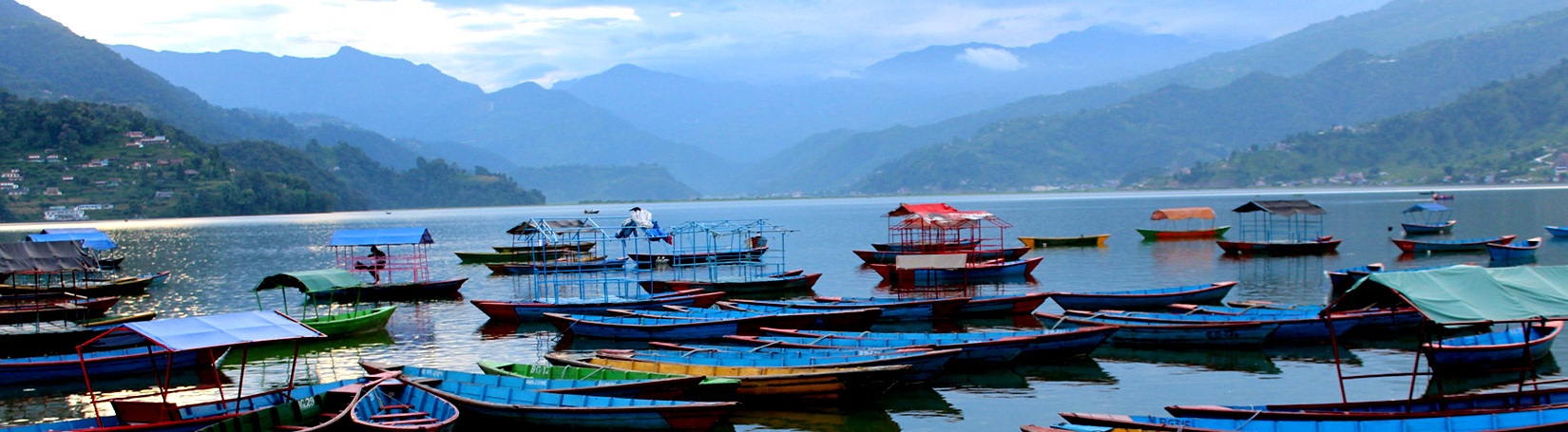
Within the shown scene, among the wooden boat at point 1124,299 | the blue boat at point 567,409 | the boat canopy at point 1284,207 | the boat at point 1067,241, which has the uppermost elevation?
the boat canopy at point 1284,207

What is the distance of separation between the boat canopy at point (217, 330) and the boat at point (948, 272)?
26323mm

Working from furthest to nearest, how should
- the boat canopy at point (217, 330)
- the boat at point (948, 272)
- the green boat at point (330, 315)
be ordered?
the boat at point (948, 272)
the green boat at point (330, 315)
the boat canopy at point (217, 330)

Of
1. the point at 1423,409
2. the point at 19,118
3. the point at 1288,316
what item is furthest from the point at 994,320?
the point at 19,118

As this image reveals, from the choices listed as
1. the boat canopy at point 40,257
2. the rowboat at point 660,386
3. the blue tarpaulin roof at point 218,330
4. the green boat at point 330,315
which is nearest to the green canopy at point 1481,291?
the rowboat at point 660,386

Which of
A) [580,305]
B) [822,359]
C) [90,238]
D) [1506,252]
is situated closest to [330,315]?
[580,305]

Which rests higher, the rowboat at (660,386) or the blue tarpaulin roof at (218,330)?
the blue tarpaulin roof at (218,330)

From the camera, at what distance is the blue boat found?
1719 centimetres

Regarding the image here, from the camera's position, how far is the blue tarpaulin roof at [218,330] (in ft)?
55.2

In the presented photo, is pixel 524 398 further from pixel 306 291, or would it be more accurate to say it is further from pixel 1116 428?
pixel 306 291

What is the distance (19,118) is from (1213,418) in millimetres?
195246

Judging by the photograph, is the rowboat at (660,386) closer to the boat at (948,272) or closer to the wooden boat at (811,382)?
the wooden boat at (811,382)

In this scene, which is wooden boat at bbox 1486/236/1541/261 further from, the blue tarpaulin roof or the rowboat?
the blue tarpaulin roof

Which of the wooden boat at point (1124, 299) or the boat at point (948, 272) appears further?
the boat at point (948, 272)

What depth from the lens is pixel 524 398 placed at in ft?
59.8
